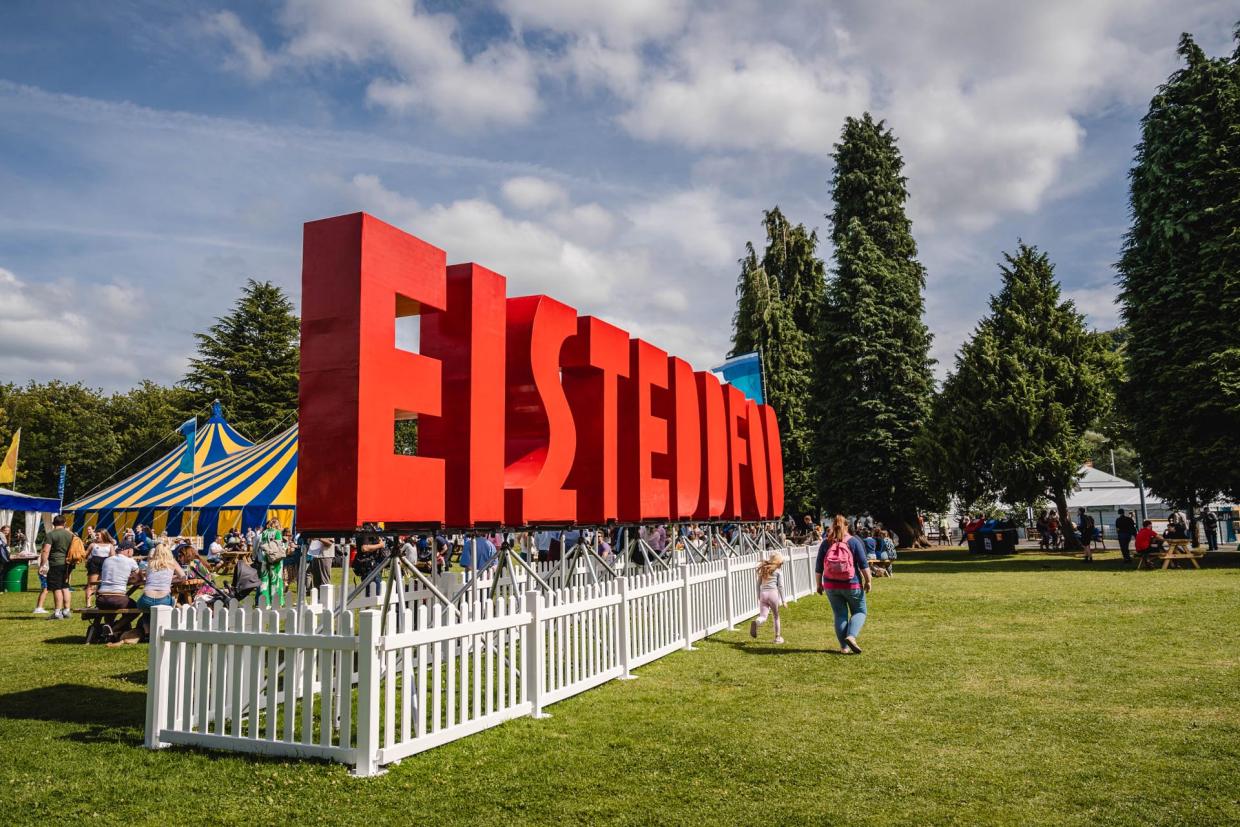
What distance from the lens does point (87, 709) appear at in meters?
7.86

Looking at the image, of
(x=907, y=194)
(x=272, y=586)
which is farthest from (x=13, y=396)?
(x=907, y=194)

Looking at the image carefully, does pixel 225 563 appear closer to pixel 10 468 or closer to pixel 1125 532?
pixel 10 468

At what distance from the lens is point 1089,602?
14898 millimetres

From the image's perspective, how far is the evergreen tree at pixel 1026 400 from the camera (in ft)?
99.4

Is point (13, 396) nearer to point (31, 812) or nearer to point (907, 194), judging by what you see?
point (907, 194)

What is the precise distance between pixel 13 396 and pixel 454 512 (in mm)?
64068

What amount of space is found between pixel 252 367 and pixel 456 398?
50.9m

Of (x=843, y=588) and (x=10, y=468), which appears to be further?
(x=10, y=468)

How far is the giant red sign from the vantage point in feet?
23.8

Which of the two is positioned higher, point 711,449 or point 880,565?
point 711,449

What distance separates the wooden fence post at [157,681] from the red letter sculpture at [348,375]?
1276 mm

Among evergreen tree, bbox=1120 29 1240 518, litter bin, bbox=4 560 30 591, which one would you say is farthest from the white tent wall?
evergreen tree, bbox=1120 29 1240 518

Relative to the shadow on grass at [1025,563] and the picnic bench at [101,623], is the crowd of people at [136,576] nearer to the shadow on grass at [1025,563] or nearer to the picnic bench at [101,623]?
the picnic bench at [101,623]

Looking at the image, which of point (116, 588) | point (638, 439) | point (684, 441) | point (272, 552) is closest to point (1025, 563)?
point (684, 441)
